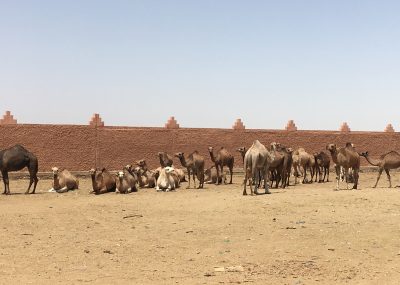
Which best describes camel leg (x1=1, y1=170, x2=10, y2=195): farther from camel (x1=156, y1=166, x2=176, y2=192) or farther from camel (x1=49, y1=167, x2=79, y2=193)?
camel (x1=156, y1=166, x2=176, y2=192)

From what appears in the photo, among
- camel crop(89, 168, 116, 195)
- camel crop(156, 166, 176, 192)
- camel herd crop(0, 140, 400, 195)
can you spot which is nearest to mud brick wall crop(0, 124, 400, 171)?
camel herd crop(0, 140, 400, 195)

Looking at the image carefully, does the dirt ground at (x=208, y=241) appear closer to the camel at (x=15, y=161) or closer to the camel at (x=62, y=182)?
the camel at (x=15, y=161)

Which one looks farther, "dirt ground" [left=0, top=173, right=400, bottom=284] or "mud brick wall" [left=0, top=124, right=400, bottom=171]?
"mud brick wall" [left=0, top=124, right=400, bottom=171]

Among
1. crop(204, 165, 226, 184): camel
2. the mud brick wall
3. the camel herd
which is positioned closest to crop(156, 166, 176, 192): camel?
the camel herd

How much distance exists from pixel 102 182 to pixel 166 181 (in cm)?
262

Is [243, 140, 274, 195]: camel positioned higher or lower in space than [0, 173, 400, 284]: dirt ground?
higher

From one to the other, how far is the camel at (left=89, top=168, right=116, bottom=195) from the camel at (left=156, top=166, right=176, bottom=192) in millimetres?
1902

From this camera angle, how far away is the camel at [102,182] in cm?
2154

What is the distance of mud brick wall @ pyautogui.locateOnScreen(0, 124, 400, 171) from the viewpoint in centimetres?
3092

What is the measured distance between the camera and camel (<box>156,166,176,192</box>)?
22.4m

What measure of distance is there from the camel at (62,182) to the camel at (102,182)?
6.11 feet

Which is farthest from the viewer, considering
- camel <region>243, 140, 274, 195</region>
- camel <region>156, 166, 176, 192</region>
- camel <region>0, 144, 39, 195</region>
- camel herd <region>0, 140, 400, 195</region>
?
camel <region>156, 166, 176, 192</region>

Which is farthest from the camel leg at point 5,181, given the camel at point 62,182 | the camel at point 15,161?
the camel at point 62,182

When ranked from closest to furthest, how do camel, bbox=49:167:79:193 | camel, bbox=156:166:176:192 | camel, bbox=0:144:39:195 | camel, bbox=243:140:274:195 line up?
camel, bbox=243:140:274:195, camel, bbox=0:144:39:195, camel, bbox=156:166:176:192, camel, bbox=49:167:79:193
